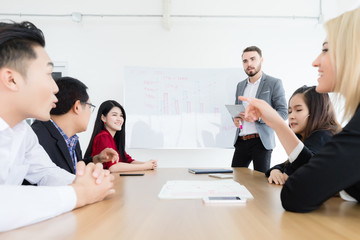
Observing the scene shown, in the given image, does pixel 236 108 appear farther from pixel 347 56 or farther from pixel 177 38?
pixel 347 56

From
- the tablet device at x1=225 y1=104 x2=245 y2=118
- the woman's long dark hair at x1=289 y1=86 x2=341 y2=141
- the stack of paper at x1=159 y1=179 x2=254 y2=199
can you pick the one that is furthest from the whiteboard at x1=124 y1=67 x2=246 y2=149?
the stack of paper at x1=159 y1=179 x2=254 y2=199

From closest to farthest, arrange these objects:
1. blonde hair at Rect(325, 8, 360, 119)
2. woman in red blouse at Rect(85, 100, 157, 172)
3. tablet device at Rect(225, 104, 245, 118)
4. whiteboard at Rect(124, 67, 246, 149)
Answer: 1. blonde hair at Rect(325, 8, 360, 119)
2. woman in red blouse at Rect(85, 100, 157, 172)
3. tablet device at Rect(225, 104, 245, 118)
4. whiteboard at Rect(124, 67, 246, 149)

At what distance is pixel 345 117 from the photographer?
837 millimetres

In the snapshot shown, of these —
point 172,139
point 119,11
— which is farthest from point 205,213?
point 119,11

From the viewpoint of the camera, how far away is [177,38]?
3.75 meters

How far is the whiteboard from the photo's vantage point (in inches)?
137

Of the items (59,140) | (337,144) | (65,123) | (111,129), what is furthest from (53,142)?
(337,144)

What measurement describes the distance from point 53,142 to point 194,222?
3.38 ft

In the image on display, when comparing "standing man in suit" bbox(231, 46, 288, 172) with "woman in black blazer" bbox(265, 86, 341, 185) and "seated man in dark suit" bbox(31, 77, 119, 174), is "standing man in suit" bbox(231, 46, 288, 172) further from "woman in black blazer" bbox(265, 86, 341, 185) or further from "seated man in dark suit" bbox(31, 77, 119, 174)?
"seated man in dark suit" bbox(31, 77, 119, 174)

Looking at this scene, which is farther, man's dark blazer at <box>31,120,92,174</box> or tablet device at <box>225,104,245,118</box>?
tablet device at <box>225,104,245,118</box>

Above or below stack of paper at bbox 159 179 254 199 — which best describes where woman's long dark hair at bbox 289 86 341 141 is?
above

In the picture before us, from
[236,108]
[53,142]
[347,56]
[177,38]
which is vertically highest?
[177,38]

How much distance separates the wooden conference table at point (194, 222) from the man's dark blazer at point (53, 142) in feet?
2.14

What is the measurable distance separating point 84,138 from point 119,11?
1729 mm
